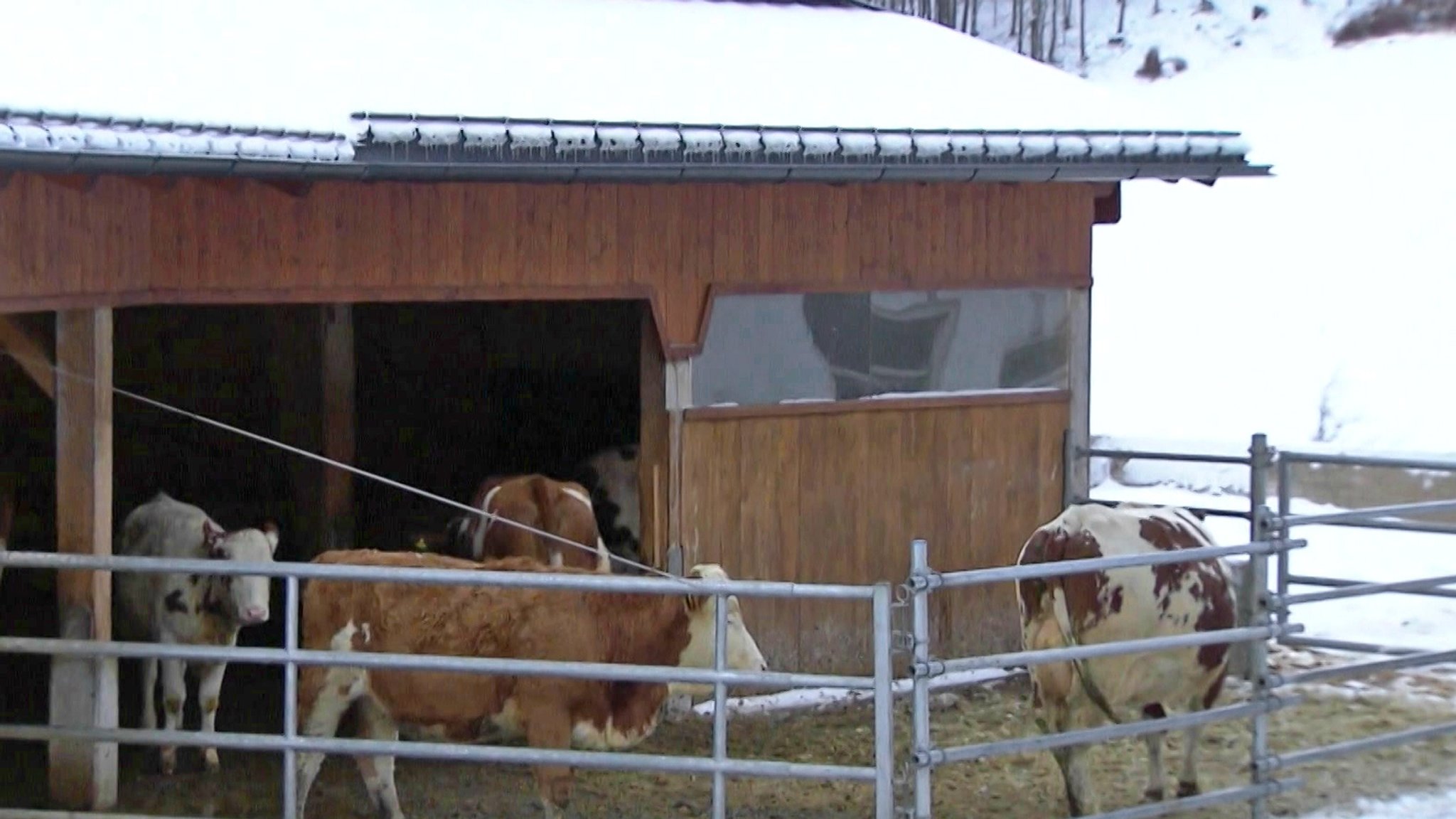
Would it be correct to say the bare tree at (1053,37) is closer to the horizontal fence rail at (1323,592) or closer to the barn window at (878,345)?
the barn window at (878,345)

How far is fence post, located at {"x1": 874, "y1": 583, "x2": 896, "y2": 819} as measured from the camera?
22.5 ft

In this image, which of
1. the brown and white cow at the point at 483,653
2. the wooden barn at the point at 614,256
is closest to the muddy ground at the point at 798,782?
the brown and white cow at the point at 483,653

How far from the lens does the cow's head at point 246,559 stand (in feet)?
29.1

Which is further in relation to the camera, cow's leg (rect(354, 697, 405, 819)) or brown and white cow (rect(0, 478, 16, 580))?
brown and white cow (rect(0, 478, 16, 580))

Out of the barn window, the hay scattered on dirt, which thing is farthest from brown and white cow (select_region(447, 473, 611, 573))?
the hay scattered on dirt

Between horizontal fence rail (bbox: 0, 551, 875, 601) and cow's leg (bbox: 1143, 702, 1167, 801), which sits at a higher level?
horizontal fence rail (bbox: 0, 551, 875, 601)

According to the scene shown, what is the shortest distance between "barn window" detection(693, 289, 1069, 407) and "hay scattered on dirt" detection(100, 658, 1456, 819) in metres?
1.76

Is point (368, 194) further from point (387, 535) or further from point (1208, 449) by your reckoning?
point (1208, 449)

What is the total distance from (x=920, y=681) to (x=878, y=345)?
14.8ft

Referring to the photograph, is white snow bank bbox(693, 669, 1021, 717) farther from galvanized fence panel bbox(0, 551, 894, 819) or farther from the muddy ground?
galvanized fence panel bbox(0, 551, 894, 819)

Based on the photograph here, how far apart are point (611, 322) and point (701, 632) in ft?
18.4

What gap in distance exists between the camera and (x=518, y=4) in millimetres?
11711

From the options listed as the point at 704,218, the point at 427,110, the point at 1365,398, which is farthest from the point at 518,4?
the point at 1365,398

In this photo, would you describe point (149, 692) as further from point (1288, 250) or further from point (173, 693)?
point (1288, 250)
